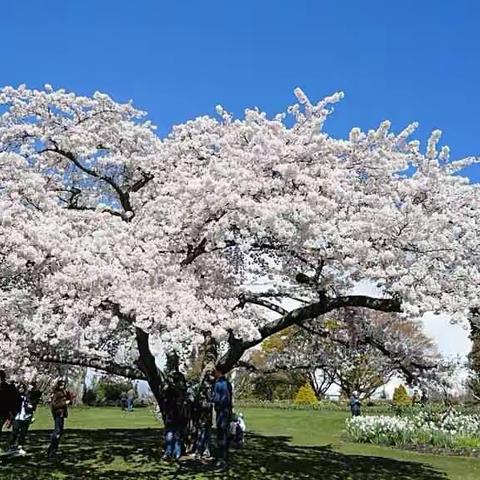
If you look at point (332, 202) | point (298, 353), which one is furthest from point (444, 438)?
point (332, 202)

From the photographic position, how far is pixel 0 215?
11.5 meters

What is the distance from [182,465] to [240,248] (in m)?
4.54

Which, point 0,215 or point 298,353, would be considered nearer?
point 0,215

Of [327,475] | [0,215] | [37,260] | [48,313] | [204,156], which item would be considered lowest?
[327,475]

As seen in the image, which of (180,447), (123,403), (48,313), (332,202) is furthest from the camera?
(123,403)

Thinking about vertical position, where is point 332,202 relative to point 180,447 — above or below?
above

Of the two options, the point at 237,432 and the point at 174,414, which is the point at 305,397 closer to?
the point at 237,432

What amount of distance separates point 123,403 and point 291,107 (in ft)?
81.0

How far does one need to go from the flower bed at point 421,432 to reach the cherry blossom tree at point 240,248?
6.20 m

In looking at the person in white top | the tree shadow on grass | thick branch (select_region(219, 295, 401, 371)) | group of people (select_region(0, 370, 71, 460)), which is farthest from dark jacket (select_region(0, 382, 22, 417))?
thick branch (select_region(219, 295, 401, 371))

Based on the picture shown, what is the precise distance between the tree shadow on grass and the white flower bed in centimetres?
233

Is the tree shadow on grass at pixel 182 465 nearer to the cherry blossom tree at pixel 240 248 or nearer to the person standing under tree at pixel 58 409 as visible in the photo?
the person standing under tree at pixel 58 409

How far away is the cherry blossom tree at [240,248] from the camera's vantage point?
11.1 m

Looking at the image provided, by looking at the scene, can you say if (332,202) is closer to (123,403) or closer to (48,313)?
(48,313)
